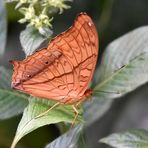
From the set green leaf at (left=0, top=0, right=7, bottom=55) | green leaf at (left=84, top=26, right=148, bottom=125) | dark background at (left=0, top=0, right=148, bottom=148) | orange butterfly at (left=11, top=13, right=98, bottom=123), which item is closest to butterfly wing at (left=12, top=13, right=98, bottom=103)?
orange butterfly at (left=11, top=13, right=98, bottom=123)

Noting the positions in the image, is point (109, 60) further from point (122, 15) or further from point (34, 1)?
point (122, 15)

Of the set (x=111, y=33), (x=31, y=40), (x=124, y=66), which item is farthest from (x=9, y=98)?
(x=111, y=33)

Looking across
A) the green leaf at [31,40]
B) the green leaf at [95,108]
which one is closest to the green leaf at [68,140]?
the green leaf at [31,40]

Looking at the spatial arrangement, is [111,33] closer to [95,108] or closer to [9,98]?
[95,108]

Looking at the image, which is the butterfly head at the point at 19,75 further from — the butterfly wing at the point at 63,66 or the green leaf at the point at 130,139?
the green leaf at the point at 130,139

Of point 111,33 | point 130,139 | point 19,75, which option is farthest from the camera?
point 111,33

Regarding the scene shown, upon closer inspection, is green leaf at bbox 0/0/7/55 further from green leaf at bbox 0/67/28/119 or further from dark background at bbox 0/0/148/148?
dark background at bbox 0/0/148/148
